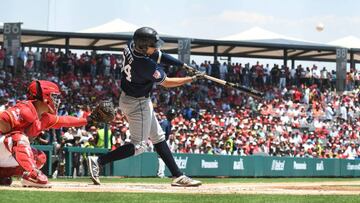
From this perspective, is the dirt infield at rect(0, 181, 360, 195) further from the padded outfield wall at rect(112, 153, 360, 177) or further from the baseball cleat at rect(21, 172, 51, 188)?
the padded outfield wall at rect(112, 153, 360, 177)

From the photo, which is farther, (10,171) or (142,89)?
(142,89)

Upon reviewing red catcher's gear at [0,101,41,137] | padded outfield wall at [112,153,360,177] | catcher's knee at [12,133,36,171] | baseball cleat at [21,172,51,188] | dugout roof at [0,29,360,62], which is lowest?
padded outfield wall at [112,153,360,177]

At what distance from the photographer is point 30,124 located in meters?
7.77

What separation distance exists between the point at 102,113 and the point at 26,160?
3.35 feet

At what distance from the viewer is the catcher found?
25.0 feet

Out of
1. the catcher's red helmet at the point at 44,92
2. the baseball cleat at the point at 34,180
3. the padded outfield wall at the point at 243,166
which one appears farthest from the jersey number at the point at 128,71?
the padded outfield wall at the point at 243,166

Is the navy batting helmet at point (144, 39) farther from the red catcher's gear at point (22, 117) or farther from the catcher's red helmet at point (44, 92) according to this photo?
the red catcher's gear at point (22, 117)

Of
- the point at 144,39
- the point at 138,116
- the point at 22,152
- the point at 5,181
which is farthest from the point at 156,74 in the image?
the point at 5,181

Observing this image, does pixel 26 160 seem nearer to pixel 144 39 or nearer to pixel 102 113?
pixel 102 113

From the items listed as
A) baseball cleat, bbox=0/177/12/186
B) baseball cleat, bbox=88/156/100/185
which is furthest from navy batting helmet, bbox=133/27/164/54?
baseball cleat, bbox=0/177/12/186

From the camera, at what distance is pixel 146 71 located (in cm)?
864

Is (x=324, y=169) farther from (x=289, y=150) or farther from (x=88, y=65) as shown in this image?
(x=88, y=65)

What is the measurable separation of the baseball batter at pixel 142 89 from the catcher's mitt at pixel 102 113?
76cm

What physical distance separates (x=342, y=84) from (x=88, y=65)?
13.1 m
